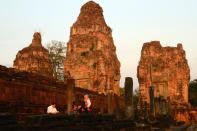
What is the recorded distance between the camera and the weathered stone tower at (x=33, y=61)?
41500 millimetres

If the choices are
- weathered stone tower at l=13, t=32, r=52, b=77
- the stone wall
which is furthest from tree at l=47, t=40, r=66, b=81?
the stone wall

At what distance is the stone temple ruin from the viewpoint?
129 feet

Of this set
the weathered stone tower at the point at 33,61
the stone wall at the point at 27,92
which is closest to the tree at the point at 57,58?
the weathered stone tower at the point at 33,61

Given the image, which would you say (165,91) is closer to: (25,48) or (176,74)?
(176,74)

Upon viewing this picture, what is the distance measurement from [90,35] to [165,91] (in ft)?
31.3

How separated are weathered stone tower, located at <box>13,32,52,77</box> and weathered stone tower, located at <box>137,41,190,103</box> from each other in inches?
445

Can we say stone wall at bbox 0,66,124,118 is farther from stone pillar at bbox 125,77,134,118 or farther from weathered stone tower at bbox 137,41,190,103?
weathered stone tower at bbox 137,41,190,103

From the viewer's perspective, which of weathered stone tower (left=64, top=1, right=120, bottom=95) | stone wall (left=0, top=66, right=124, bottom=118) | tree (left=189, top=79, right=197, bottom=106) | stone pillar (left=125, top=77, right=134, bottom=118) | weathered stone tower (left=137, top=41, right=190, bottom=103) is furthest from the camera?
tree (left=189, top=79, right=197, bottom=106)

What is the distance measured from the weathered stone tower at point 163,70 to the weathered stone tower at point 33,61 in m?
11.3

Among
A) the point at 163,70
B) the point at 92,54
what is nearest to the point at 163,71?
the point at 163,70

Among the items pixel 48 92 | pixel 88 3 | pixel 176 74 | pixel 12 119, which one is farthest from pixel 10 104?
pixel 176 74

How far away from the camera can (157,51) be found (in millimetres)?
39844

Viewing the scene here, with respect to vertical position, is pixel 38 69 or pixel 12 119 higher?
pixel 38 69

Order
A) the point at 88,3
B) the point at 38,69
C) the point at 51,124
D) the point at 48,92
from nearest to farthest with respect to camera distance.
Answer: the point at 51,124 → the point at 48,92 → the point at 88,3 → the point at 38,69
